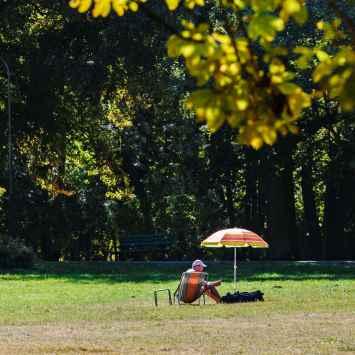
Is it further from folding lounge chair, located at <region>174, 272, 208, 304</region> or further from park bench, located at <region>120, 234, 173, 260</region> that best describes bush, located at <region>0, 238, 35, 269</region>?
folding lounge chair, located at <region>174, 272, 208, 304</region>

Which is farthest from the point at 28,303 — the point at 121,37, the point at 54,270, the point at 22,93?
the point at 22,93

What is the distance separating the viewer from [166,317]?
830 inches

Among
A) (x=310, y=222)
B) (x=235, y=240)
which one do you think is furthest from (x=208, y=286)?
(x=310, y=222)

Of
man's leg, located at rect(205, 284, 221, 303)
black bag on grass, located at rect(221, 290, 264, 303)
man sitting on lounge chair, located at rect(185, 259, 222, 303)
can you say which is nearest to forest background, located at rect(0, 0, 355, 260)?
man sitting on lounge chair, located at rect(185, 259, 222, 303)

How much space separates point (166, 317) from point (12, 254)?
20377 mm

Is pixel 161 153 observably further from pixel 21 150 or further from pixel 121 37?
pixel 121 37

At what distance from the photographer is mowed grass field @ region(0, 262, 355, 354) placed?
16.0 m

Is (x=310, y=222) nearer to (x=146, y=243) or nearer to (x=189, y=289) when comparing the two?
(x=146, y=243)

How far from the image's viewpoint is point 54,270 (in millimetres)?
40844

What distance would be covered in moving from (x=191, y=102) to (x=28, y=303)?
68.4 feet

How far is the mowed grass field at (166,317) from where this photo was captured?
16.0m

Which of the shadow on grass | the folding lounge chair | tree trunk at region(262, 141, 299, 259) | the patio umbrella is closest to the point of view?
the folding lounge chair

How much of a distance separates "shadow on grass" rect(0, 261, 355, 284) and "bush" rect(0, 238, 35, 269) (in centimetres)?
62

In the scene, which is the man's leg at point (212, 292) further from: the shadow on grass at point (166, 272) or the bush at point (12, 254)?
the bush at point (12, 254)
